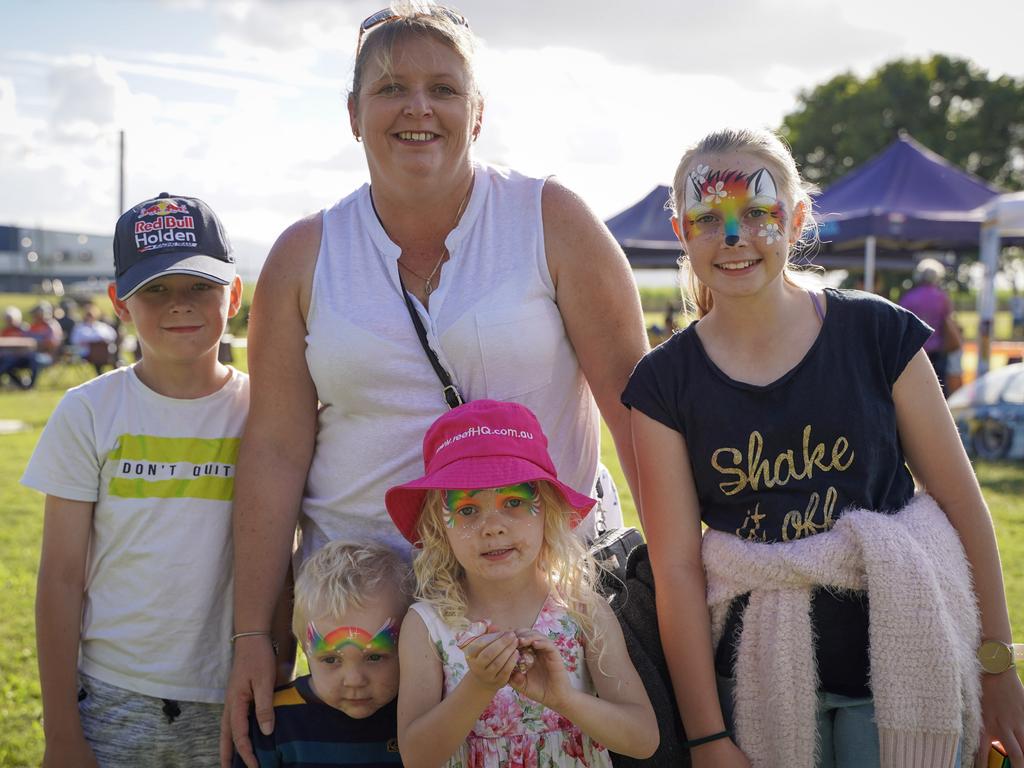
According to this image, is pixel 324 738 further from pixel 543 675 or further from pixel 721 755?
pixel 721 755

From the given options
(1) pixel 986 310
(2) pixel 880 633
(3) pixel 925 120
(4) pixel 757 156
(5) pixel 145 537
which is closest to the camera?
(2) pixel 880 633

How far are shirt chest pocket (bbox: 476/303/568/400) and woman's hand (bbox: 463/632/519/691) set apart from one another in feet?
2.36

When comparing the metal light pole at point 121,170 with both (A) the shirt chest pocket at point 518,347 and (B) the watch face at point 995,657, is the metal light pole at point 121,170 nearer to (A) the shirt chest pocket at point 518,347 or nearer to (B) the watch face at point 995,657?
(A) the shirt chest pocket at point 518,347

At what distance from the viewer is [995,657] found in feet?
6.57

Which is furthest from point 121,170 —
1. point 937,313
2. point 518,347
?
point 518,347

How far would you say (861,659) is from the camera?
202 centimetres

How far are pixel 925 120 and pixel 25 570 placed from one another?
3697 centimetres

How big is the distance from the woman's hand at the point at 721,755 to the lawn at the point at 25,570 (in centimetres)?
264

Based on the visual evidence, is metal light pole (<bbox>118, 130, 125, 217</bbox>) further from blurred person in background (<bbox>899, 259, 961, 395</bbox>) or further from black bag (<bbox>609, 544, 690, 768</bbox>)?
black bag (<bbox>609, 544, 690, 768</bbox>)

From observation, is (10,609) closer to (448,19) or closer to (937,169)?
(448,19)

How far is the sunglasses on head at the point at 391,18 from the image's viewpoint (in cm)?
225

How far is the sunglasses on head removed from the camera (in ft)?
7.38

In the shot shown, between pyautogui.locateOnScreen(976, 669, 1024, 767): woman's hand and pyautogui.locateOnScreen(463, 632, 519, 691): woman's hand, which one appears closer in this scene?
pyautogui.locateOnScreen(463, 632, 519, 691): woman's hand

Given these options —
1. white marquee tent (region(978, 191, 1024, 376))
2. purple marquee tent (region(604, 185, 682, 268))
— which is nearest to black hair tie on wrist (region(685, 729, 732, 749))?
white marquee tent (region(978, 191, 1024, 376))
